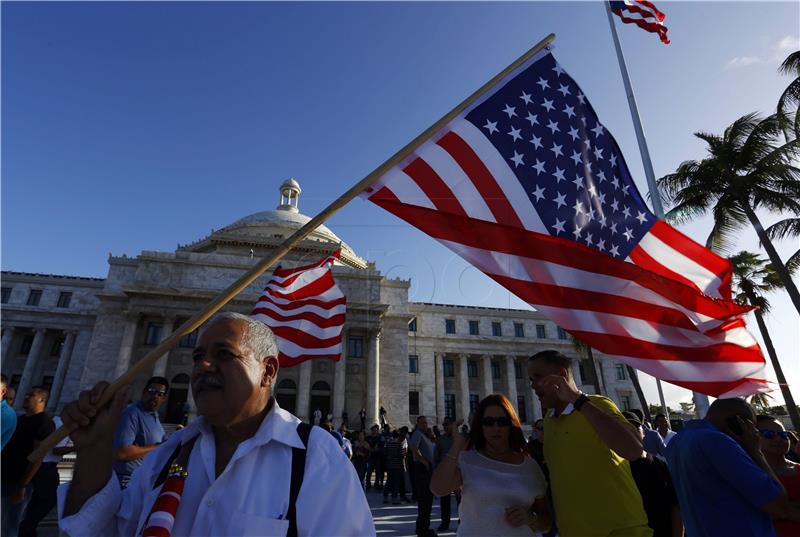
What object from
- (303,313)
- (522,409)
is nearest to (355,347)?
(522,409)

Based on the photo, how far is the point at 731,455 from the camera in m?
2.92

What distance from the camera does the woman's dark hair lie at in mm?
3248

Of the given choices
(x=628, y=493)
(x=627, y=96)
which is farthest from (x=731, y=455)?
(x=627, y=96)

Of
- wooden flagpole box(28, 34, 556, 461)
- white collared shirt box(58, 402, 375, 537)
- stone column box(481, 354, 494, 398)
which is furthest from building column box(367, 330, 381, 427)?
white collared shirt box(58, 402, 375, 537)

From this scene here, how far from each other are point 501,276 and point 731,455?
2.20 meters

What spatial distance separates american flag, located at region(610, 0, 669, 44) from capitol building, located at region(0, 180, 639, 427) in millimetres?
26837

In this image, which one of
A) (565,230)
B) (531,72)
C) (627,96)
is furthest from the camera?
(627,96)

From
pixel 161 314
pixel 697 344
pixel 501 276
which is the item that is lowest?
pixel 697 344

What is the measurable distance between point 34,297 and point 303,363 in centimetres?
2765

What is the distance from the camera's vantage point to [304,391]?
34281 millimetres

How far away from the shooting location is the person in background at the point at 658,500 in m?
3.77

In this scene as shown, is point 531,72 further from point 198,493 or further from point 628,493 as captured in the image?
point 198,493

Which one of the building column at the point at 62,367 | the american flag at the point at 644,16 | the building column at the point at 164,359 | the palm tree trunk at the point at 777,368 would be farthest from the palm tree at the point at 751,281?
the building column at the point at 62,367

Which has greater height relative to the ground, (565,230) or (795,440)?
(565,230)
